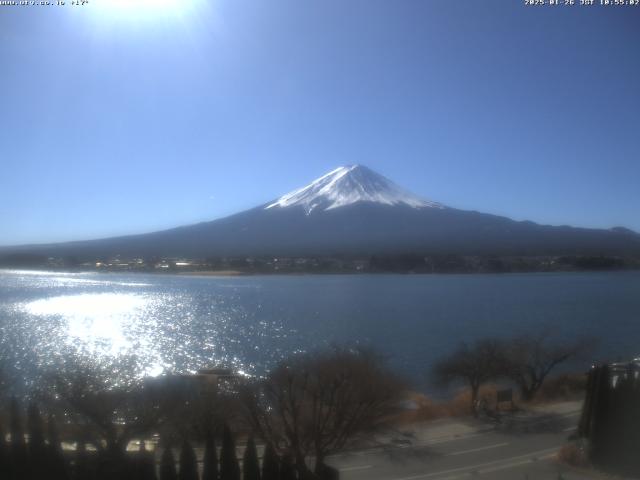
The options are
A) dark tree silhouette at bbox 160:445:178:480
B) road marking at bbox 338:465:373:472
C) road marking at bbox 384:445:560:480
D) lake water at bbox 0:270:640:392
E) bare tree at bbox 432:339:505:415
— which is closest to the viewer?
dark tree silhouette at bbox 160:445:178:480

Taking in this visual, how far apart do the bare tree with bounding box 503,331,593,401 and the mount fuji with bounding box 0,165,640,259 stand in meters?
18.8

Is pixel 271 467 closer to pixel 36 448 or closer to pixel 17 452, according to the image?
pixel 36 448

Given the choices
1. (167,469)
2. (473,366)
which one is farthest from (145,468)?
(473,366)

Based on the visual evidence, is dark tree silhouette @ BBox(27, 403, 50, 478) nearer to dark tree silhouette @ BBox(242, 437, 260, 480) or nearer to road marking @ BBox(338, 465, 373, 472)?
dark tree silhouette @ BBox(242, 437, 260, 480)

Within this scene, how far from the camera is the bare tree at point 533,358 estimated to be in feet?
30.1

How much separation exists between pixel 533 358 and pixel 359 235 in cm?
3021

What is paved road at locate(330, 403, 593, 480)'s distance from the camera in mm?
5117

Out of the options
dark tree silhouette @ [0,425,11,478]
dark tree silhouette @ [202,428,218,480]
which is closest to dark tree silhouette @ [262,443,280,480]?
dark tree silhouette @ [202,428,218,480]

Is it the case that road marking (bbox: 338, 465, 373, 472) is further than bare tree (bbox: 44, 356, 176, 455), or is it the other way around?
road marking (bbox: 338, 465, 373, 472)

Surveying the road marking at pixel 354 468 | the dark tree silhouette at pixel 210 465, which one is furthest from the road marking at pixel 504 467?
the dark tree silhouette at pixel 210 465

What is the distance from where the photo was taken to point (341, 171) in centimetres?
5950

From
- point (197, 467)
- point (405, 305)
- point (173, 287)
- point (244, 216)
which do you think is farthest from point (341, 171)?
point (197, 467)

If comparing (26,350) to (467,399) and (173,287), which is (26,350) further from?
(173,287)

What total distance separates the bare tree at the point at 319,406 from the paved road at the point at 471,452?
0.84 ft
